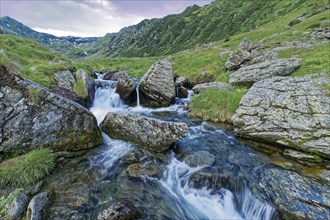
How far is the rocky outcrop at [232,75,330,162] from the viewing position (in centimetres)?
1119

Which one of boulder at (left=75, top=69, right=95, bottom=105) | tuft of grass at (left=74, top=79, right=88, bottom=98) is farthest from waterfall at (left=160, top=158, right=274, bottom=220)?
boulder at (left=75, top=69, right=95, bottom=105)

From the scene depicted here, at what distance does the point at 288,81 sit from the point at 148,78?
12069 millimetres

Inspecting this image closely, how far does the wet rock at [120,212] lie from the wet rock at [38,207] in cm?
193

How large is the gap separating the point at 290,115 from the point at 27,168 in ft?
45.6

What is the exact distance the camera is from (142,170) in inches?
415

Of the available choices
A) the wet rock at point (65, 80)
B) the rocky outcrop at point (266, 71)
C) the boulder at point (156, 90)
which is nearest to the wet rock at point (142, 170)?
the boulder at point (156, 90)

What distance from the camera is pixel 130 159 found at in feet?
37.0

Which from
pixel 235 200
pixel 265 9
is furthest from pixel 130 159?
pixel 265 9

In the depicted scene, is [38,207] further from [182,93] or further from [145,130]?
[182,93]

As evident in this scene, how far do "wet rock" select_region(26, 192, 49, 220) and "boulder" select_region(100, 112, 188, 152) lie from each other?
571cm

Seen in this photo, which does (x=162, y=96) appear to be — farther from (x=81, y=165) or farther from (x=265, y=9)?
(x=265, y=9)

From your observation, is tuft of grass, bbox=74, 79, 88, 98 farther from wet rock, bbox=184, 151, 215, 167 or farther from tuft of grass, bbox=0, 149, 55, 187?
wet rock, bbox=184, 151, 215, 167

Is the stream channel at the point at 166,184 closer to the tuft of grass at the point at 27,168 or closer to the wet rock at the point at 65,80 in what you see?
the tuft of grass at the point at 27,168

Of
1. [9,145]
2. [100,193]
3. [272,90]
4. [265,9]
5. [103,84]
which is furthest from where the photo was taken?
[265,9]
